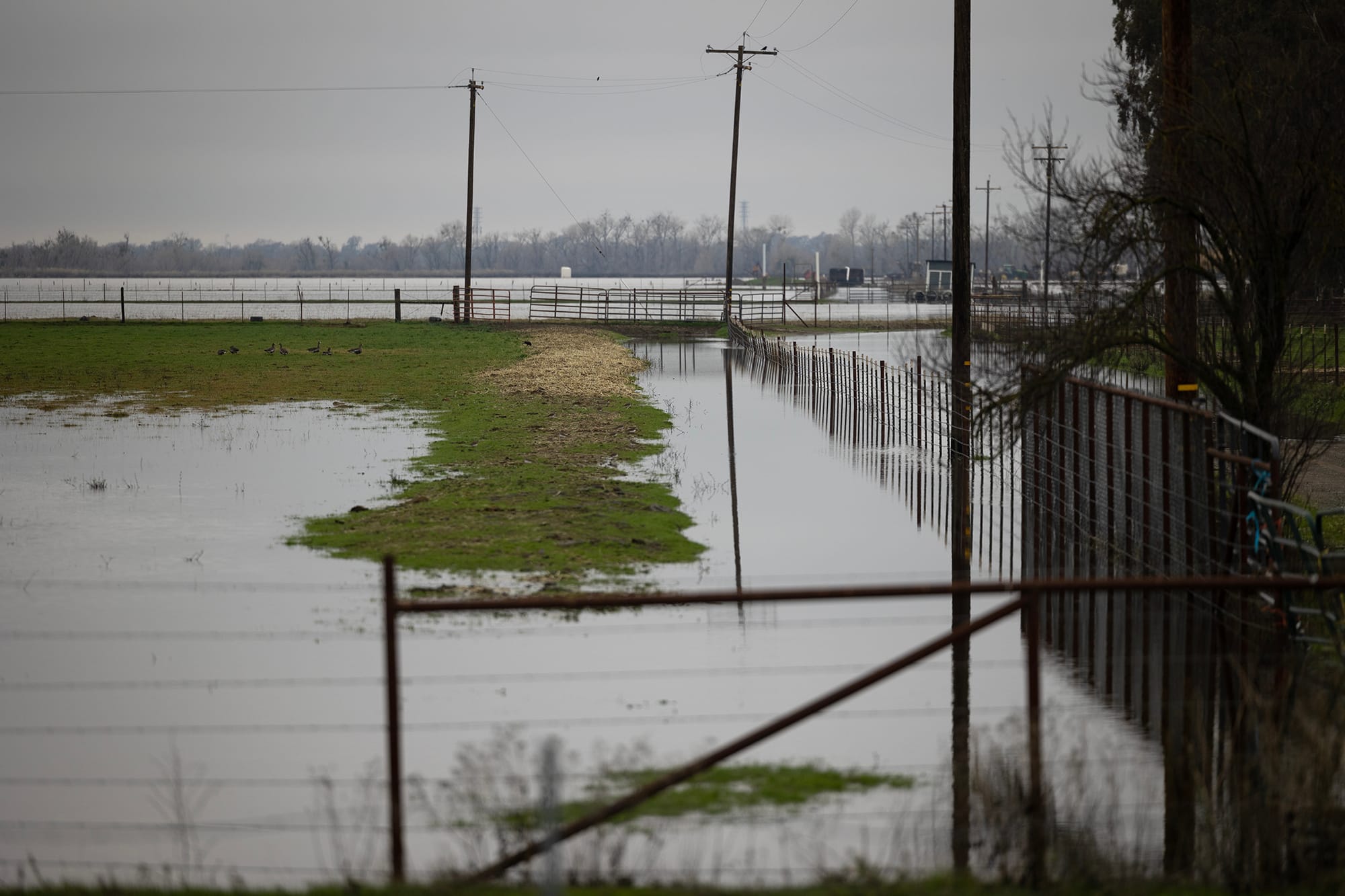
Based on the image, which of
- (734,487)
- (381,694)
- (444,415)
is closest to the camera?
(381,694)

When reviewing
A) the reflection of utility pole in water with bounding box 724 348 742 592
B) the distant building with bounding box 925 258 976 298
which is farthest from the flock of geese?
the distant building with bounding box 925 258 976 298

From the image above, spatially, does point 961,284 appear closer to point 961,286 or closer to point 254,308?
point 961,286

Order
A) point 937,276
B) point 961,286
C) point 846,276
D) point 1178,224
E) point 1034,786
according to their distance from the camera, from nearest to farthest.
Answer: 1. point 1034,786
2. point 1178,224
3. point 961,286
4. point 937,276
5. point 846,276

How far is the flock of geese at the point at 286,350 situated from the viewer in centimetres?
4741

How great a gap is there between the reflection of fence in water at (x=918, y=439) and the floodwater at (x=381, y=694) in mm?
702

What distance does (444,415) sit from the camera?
2956 centimetres

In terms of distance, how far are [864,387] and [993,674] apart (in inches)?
831

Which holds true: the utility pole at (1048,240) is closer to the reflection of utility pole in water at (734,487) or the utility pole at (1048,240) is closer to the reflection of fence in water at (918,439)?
the reflection of fence in water at (918,439)

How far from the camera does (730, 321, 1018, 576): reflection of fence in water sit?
1653cm

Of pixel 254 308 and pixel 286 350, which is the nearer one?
pixel 286 350

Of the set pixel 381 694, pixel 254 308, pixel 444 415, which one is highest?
pixel 254 308

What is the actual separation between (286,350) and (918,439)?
29713mm

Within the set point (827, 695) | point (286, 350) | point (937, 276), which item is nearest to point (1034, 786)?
point (827, 695)

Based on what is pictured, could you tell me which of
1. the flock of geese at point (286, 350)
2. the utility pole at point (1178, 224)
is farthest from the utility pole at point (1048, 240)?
the flock of geese at point (286, 350)
